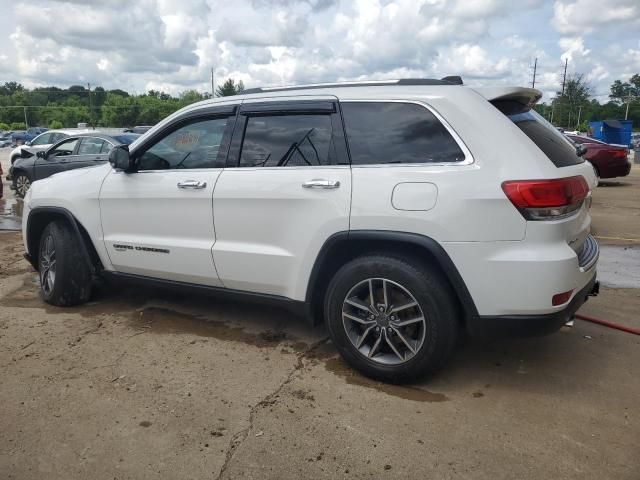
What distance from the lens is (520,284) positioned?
2.91m

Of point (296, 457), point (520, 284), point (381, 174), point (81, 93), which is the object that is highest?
point (81, 93)

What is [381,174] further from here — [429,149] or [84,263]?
[84,263]

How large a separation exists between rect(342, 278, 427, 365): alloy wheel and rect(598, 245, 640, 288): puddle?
10.2 ft

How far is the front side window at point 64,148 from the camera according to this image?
11700 millimetres

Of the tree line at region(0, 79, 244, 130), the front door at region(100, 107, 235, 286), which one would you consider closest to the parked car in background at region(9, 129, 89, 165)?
the front door at region(100, 107, 235, 286)

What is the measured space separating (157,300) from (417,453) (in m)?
3.16

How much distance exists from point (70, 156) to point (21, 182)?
2.23m

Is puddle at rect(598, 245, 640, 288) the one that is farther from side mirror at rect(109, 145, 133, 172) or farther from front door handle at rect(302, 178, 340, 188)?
side mirror at rect(109, 145, 133, 172)

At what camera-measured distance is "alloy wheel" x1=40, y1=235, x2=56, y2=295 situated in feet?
15.8

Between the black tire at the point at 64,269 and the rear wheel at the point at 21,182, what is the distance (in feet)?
28.8

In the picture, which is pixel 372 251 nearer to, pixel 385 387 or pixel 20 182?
pixel 385 387

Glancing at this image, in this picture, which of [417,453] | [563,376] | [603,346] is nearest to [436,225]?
[417,453]

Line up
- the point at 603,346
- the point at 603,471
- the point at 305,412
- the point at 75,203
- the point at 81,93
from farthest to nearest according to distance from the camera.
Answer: the point at 81,93
the point at 75,203
the point at 603,346
the point at 305,412
the point at 603,471

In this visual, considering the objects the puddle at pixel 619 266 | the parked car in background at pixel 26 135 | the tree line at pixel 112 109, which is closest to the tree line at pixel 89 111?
the tree line at pixel 112 109
